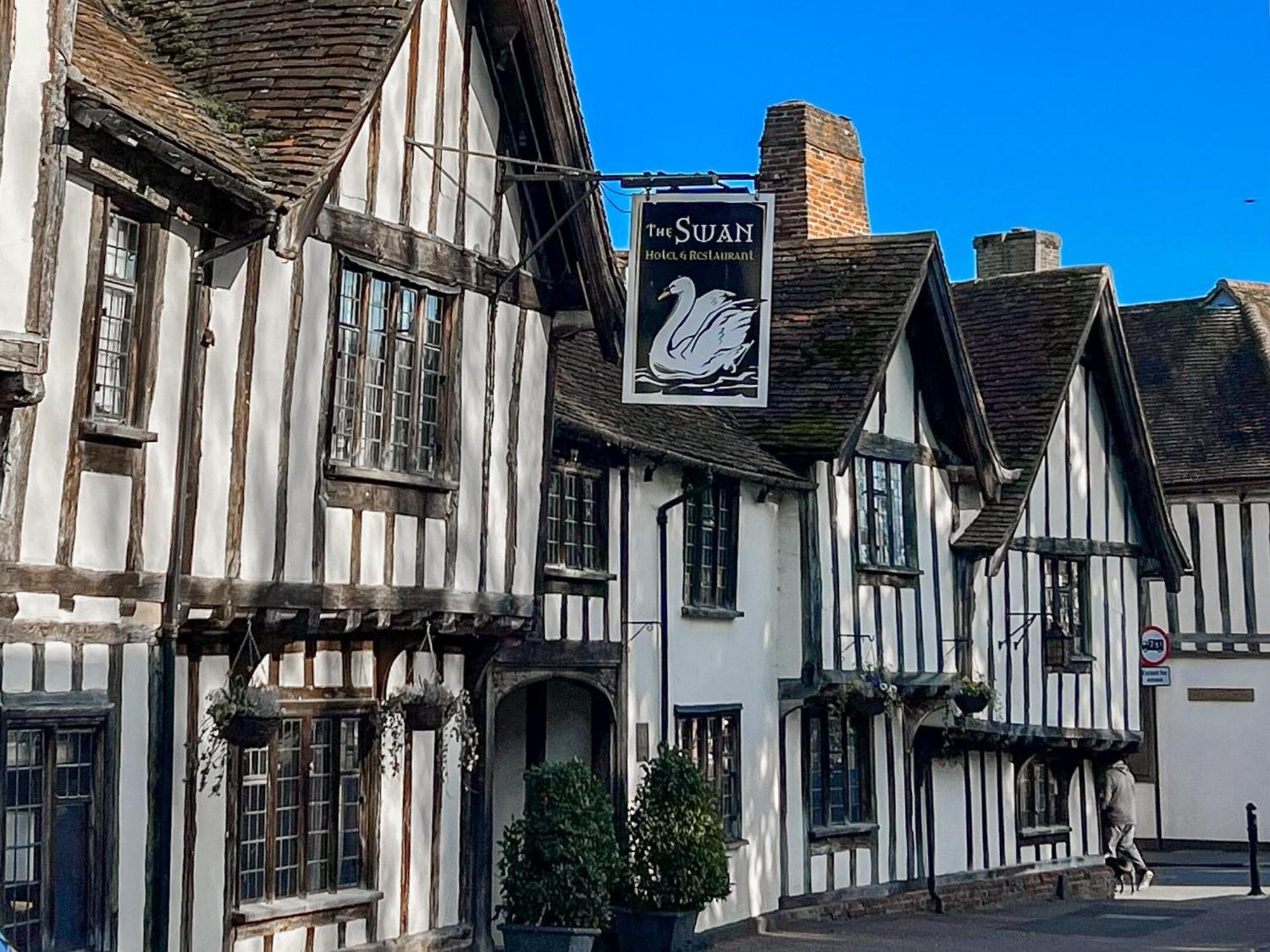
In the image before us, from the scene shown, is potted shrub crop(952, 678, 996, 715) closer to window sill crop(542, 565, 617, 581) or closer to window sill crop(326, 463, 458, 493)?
window sill crop(542, 565, 617, 581)

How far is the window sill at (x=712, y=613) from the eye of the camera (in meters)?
18.2

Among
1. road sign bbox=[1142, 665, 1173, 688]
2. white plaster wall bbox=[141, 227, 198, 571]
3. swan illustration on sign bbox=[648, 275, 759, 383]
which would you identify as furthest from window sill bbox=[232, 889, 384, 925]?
road sign bbox=[1142, 665, 1173, 688]

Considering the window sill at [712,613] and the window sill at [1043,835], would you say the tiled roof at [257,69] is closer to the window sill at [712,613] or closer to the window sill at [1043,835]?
the window sill at [712,613]

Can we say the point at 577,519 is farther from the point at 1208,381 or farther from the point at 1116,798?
the point at 1208,381

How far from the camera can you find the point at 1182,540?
31.6m

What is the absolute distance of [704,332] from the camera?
1418cm

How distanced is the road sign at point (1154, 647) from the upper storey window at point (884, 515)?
16.0ft

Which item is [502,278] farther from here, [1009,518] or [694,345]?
[1009,518]

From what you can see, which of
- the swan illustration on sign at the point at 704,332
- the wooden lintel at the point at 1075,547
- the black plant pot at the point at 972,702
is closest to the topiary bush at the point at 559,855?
the swan illustration on sign at the point at 704,332

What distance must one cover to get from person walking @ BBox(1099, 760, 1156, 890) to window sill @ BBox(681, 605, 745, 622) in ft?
28.5

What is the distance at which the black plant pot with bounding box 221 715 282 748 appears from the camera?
38.9 feet

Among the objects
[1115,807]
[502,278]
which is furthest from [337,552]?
[1115,807]

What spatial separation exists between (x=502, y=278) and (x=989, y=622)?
10.4 metres

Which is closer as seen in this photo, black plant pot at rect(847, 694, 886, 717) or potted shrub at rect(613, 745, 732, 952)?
potted shrub at rect(613, 745, 732, 952)
